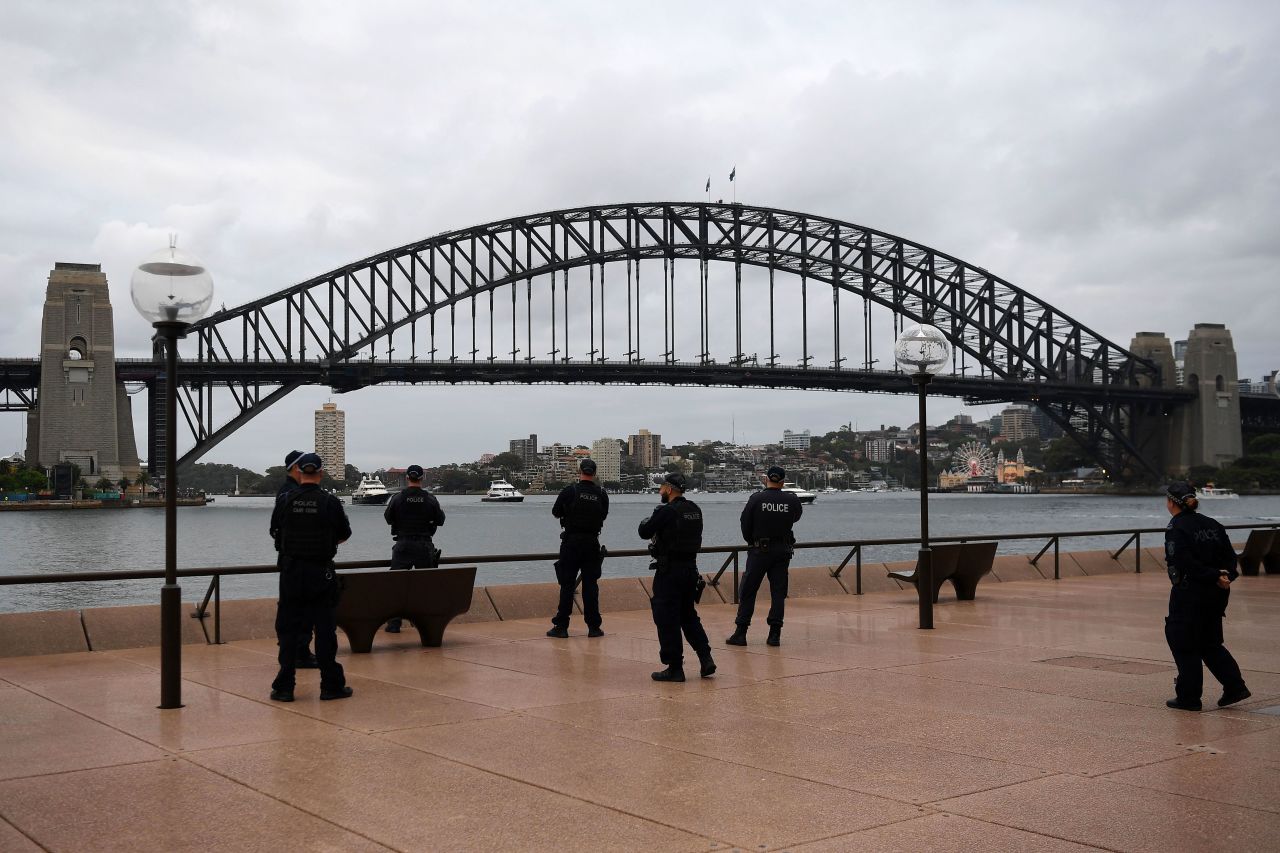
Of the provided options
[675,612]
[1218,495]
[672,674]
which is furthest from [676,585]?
[1218,495]

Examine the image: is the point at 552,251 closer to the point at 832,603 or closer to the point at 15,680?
the point at 832,603

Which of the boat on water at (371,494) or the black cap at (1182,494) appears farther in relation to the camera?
the boat on water at (371,494)

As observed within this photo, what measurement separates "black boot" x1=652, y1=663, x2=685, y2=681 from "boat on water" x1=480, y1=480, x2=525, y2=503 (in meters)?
138

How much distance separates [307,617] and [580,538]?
3.38m

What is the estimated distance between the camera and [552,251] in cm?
8744

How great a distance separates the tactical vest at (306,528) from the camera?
812 centimetres

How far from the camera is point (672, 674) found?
8812 mm

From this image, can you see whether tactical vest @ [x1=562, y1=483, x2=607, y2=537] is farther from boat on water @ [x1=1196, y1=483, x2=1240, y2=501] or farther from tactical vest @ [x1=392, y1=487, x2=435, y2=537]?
boat on water @ [x1=1196, y1=483, x2=1240, y2=501]

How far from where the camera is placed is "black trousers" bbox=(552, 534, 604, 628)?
11180 millimetres

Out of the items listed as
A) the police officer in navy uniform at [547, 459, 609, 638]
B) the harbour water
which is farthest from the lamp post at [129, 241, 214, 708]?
the harbour water

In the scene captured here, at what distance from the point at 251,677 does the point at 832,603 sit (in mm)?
7935

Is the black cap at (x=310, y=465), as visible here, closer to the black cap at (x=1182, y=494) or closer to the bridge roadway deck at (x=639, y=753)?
the bridge roadway deck at (x=639, y=753)

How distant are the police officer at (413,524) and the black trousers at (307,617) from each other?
2.89 m

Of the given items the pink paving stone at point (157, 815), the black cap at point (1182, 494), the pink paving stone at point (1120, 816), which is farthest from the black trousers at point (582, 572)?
the pink paving stone at point (1120, 816)
